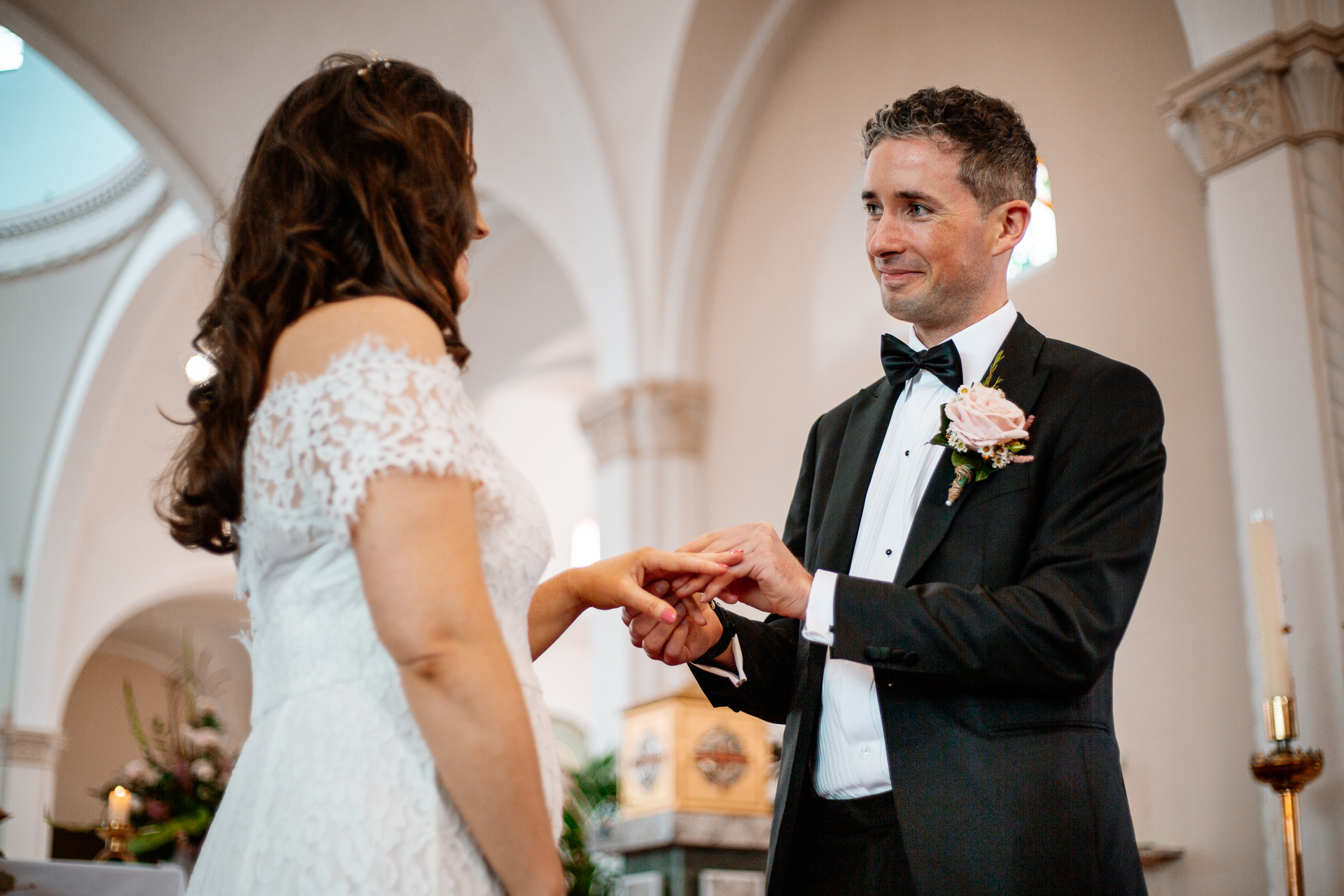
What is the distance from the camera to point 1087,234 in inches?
254

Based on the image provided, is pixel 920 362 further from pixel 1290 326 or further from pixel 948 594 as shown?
pixel 1290 326

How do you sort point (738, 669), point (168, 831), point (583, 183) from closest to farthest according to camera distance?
point (738, 669)
point (168, 831)
point (583, 183)

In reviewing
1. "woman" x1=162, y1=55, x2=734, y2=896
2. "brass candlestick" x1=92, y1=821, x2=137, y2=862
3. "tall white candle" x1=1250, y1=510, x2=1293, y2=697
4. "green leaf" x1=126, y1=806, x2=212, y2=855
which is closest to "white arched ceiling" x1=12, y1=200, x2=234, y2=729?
"green leaf" x1=126, y1=806, x2=212, y2=855

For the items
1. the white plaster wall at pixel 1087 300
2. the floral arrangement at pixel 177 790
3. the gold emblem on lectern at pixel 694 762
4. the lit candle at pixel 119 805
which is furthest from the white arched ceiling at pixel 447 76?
the lit candle at pixel 119 805

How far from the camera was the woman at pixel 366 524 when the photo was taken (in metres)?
1.64

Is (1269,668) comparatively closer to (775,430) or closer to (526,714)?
(526,714)

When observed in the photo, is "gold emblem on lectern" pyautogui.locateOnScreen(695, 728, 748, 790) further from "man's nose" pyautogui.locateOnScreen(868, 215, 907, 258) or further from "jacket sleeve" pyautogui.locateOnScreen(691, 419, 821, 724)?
"man's nose" pyautogui.locateOnScreen(868, 215, 907, 258)

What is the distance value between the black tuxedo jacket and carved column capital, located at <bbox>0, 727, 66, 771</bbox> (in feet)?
46.7

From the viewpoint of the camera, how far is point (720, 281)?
30.4 ft

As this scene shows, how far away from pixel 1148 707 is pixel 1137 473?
160 inches

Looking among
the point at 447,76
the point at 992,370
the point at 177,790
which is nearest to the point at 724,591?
the point at 992,370

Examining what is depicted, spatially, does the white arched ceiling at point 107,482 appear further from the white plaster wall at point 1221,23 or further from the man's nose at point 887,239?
the man's nose at point 887,239

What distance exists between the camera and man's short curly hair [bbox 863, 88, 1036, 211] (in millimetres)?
2516

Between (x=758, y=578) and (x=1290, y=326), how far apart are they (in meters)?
3.48
